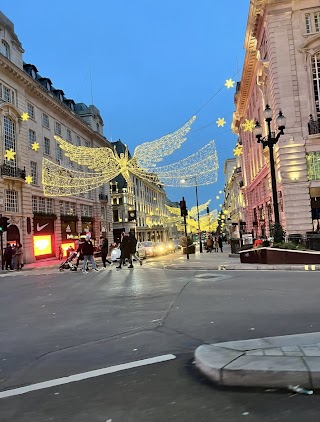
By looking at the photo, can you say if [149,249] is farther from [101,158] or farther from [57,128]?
[57,128]

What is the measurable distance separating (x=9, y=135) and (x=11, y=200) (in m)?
5.72

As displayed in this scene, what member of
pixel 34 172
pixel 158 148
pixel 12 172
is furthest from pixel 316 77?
pixel 34 172

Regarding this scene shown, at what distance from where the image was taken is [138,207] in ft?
283

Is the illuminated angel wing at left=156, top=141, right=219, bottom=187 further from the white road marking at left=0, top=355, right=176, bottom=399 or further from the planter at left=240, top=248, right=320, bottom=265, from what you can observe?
the white road marking at left=0, top=355, right=176, bottom=399

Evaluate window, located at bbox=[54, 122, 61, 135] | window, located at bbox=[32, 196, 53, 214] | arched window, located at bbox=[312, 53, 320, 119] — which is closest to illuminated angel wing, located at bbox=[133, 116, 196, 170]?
arched window, located at bbox=[312, 53, 320, 119]

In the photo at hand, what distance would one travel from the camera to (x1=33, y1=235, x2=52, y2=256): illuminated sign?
37.7 metres

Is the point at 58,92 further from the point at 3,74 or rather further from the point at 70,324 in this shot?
the point at 70,324

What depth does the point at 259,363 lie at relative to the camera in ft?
13.3

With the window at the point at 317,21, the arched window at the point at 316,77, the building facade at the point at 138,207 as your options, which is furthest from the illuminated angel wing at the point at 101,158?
the building facade at the point at 138,207

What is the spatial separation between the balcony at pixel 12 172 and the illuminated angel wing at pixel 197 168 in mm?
15311

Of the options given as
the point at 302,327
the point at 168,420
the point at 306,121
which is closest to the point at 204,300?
the point at 302,327

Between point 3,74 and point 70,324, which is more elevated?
point 3,74

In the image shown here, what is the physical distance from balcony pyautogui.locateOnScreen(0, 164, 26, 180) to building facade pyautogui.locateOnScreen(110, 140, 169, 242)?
26.1m

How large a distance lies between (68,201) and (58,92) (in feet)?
47.9
